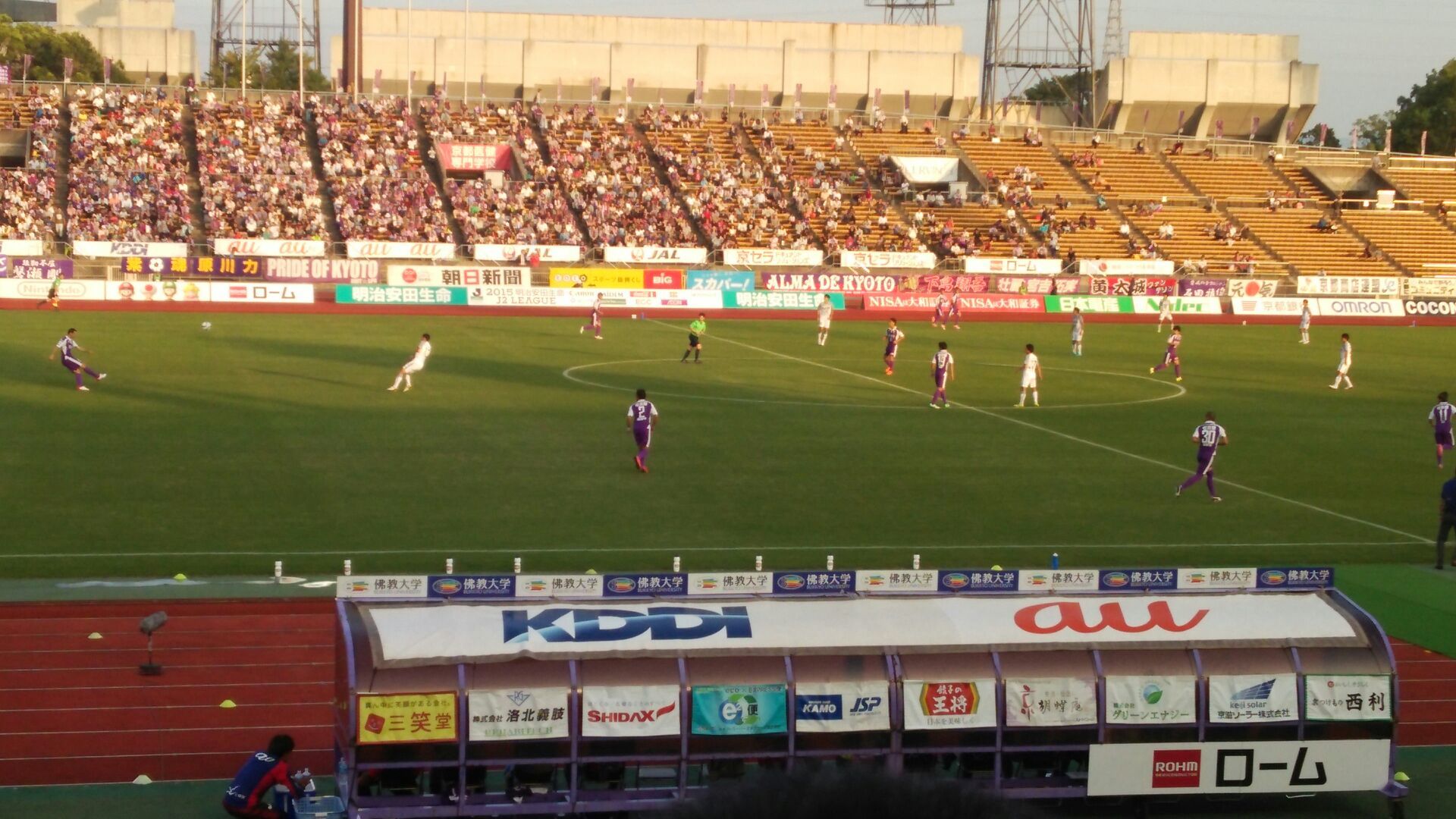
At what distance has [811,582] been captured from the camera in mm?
12430

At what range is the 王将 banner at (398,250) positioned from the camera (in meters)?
63.4

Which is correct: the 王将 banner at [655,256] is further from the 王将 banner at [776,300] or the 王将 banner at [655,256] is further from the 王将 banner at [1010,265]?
the 王将 banner at [1010,265]

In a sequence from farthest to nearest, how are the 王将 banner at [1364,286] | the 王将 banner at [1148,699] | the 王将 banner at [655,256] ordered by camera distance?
the 王将 banner at [1364,286]
the 王将 banner at [655,256]
the 王将 banner at [1148,699]

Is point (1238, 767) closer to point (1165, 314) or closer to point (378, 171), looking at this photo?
point (1165, 314)

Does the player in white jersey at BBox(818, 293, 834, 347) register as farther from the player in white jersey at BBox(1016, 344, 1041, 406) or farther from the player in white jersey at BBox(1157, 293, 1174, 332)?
the player in white jersey at BBox(1157, 293, 1174, 332)

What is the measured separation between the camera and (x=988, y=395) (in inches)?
1480

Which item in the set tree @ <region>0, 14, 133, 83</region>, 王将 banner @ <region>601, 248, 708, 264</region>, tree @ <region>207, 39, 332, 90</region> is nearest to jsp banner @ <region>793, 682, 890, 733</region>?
王将 banner @ <region>601, 248, 708, 264</region>

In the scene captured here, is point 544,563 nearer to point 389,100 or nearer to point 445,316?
point 445,316

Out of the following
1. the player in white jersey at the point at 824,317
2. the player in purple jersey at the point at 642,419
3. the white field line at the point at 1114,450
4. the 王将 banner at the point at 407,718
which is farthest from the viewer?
the player in white jersey at the point at 824,317

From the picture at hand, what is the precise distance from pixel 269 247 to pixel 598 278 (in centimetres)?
1391

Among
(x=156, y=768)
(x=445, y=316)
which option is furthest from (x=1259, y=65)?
(x=156, y=768)

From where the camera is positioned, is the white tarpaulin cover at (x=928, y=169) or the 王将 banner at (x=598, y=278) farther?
the white tarpaulin cover at (x=928, y=169)

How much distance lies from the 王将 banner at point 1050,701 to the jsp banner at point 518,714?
344cm

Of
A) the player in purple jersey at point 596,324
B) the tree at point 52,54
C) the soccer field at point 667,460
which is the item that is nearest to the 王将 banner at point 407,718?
the soccer field at point 667,460
